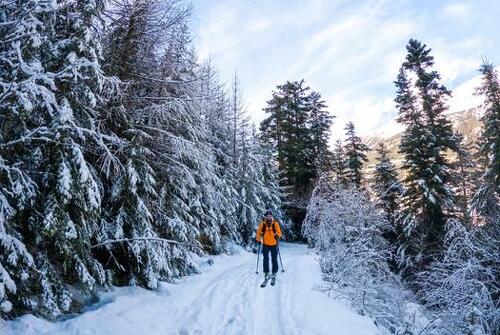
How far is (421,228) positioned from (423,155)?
515 centimetres

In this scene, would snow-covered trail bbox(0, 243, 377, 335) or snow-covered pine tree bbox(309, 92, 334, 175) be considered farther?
snow-covered pine tree bbox(309, 92, 334, 175)

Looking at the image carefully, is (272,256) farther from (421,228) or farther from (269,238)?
(421,228)

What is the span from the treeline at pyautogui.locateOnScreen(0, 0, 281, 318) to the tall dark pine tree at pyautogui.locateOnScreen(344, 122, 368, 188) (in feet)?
75.6

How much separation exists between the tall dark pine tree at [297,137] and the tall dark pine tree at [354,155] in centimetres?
320

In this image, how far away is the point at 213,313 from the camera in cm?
701

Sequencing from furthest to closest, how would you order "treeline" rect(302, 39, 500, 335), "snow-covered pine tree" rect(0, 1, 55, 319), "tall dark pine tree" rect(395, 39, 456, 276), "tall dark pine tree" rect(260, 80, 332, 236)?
"tall dark pine tree" rect(260, 80, 332, 236)
"tall dark pine tree" rect(395, 39, 456, 276)
"treeline" rect(302, 39, 500, 335)
"snow-covered pine tree" rect(0, 1, 55, 319)

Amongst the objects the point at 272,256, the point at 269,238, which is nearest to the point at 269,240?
the point at 269,238

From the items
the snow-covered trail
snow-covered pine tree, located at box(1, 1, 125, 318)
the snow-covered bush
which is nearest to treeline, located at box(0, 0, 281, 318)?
snow-covered pine tree, located at box(1, 1, 125, 318)

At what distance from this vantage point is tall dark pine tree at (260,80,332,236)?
1268 inches

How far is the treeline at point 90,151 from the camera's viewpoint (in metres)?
5.85

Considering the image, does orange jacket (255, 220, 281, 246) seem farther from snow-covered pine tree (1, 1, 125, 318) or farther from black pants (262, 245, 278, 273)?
snow-covered pine tree (1, 1, 125, 318)

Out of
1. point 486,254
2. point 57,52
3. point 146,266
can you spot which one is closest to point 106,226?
point 146,266

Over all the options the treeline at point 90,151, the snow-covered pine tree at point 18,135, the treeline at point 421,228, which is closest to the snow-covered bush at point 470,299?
the treeline at point 421,228

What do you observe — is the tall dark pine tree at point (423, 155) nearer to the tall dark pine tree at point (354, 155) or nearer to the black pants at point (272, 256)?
the tall dark pine tree at point (354, 155)
